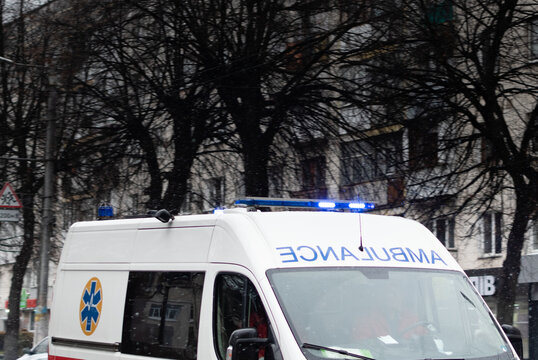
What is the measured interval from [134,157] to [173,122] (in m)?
1.10

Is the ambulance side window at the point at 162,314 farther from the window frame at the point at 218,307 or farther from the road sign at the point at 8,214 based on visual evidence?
the road sign at the point at 8,214

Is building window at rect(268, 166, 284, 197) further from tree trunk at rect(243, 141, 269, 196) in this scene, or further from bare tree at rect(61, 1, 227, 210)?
bare tree at rect(61, 1, 227, 210)

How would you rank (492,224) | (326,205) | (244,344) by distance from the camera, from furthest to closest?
(492,224)
(326,205)
(244,344)

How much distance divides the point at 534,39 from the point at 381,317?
32.0ft

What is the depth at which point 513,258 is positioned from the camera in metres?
13.9

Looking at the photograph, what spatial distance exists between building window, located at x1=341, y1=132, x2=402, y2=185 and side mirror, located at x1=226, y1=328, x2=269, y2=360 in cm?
1002

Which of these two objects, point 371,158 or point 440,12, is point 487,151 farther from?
point 440,12

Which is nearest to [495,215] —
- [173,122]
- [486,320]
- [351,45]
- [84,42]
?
[351,45]

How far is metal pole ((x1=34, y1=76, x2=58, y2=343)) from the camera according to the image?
647 inches

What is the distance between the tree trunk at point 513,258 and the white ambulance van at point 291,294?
7.15 m

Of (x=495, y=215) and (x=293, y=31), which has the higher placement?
(x=293, y=31)

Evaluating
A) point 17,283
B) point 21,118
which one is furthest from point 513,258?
point 17,283

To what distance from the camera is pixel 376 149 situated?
15.4 m

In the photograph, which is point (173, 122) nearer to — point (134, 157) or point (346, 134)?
point (134, 157)
